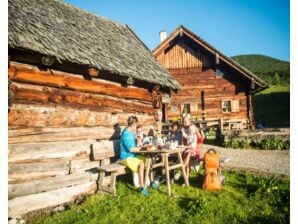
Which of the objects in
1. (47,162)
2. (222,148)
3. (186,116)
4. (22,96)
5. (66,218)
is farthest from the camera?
(222,148)

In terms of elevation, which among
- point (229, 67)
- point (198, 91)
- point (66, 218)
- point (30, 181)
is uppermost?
point (229, 67)

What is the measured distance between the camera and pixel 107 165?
6457mm

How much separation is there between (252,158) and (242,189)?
432 cm

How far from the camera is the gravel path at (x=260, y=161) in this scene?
8008mm

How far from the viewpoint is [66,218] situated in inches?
188

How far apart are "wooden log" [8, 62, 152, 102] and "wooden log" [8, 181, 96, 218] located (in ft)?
6.80

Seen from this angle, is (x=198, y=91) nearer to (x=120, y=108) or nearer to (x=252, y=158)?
(x=252, y=158)

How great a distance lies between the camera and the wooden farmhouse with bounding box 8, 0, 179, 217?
5090 millimetres

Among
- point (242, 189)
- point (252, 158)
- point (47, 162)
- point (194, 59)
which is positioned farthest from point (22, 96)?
point (194, 59)

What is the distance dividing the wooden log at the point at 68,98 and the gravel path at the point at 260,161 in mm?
3600

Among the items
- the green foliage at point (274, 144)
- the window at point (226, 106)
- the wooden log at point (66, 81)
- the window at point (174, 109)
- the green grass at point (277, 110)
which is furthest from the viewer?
the window at point (174, 109)

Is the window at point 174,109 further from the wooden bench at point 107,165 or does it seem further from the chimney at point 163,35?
the wooden bench at point 107,165

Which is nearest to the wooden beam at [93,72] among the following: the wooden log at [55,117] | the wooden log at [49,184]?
the wooden log at [55,117]

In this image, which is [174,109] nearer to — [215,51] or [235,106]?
[235,106]
